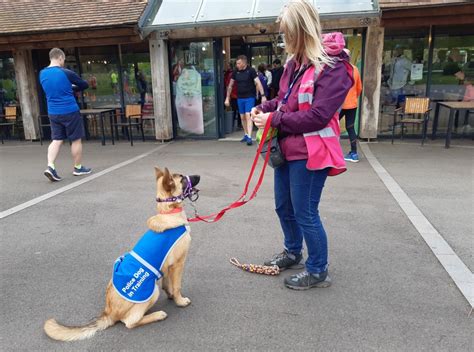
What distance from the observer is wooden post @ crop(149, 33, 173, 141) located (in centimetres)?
983

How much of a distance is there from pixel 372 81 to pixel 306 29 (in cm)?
699

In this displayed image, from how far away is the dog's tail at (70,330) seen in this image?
2617 mm

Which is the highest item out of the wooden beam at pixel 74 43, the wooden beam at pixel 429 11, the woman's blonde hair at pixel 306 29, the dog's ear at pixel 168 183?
the wooden beam at pixel 429 11

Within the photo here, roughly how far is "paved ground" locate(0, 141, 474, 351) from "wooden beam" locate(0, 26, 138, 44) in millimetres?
4123

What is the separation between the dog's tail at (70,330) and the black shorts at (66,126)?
15.6 feet

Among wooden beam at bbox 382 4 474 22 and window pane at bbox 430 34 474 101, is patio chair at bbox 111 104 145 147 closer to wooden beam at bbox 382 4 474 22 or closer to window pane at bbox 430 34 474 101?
wooden beam at bbox 382 4 474 22

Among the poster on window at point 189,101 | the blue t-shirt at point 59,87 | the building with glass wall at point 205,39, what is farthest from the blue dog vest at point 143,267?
the poster on window at point 189,101

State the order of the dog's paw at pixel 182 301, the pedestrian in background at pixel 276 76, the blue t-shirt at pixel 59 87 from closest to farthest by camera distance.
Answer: the dog's paw at pixel 182 301
the blue t-shirt at pixel 59 87
the pedestrian in background at pixel 276 76

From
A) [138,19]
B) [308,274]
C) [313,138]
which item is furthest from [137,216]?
[138,19]

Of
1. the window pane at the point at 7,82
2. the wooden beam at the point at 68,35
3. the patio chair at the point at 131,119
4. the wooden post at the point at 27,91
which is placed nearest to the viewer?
the wooden beam at the point at 68,35

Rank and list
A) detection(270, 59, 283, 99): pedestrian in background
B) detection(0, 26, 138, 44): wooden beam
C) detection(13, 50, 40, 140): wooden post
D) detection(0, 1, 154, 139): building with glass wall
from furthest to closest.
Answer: detection(270, 59, 283, 99): pedestrian in background, detection(13, 50, 40, 140): wooden post, detection(0, 1, 154, 139): building with glass wall, detection(0, 26, 138, 44): wooden beam

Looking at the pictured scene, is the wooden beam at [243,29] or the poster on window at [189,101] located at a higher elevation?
the wooden beam at [243,29]

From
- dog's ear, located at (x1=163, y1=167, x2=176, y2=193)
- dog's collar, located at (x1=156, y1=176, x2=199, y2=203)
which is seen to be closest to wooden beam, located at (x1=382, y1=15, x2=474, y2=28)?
dog's collar, located at (x1=156, y1=176, x2=199, y2=203)

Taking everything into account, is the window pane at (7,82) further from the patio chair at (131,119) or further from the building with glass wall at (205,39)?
the building with glass wall at (205,39)
